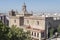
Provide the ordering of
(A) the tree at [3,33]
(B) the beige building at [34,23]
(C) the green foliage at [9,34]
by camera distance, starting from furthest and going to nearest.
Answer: (B) the beige building at [34,23], (C) the green foliage at [9,34], (A) the tree at [3,33]

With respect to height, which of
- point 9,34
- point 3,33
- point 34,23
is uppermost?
point 3,33

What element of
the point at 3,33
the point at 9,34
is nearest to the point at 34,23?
the point at 9,34

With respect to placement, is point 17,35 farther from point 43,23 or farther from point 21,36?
point 43,23

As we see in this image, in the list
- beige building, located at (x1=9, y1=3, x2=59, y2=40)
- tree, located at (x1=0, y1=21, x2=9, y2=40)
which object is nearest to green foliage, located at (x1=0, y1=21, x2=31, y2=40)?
tree, located at (x1=0, y1=21, x2=9, y2=40)

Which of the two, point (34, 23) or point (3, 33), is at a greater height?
point (3, 33)

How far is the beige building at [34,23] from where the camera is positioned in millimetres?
37500

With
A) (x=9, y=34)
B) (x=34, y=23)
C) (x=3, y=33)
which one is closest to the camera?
(x=3, y=33)

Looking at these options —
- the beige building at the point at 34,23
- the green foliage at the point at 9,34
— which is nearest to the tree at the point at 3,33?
the green foliage at the point at 9,34

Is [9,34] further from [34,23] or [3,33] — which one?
[34,23]

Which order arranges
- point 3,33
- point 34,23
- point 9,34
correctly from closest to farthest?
point 3,33 < point 9,34 < point 34,23

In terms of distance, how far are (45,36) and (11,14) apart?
12.7 metres

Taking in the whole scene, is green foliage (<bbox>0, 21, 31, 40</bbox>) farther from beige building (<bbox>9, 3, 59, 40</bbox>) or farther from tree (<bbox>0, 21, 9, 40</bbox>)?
beige building (<bbox>9, 3, 59, 40</bbox>)

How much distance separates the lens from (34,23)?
41.6m

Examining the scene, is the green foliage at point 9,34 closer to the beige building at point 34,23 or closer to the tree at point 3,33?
the tree at point 3,33
